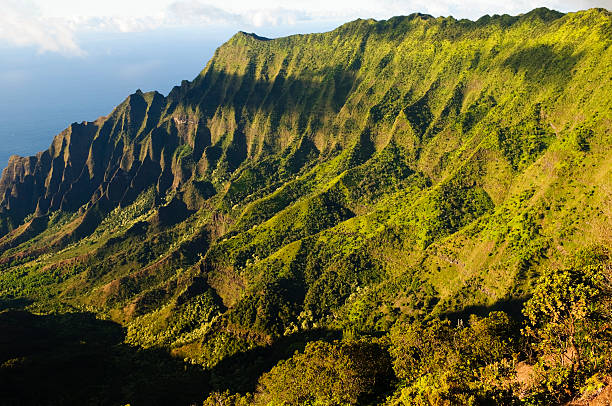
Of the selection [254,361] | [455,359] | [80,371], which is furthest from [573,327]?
[80,371]

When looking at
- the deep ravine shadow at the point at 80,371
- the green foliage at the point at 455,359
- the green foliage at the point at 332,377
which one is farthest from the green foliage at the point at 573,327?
the deep ravine shadow at the point at 80,371

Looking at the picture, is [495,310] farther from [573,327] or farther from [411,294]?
[573,327]

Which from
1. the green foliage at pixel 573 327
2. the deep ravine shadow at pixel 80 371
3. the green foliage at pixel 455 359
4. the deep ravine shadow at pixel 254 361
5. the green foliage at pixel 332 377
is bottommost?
the deep ravine shadow at pixel 254 361

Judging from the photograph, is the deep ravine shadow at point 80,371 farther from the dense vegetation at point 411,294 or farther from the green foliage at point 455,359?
the green foliage at point 455,359

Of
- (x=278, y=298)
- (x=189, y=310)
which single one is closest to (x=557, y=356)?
(x=278, y=298)

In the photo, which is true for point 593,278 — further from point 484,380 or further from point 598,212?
point 598,212

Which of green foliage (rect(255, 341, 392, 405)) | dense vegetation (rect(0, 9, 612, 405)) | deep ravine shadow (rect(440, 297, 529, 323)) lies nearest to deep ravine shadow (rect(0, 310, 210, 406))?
dense vegetation (rect(0, 9, 612, 405))

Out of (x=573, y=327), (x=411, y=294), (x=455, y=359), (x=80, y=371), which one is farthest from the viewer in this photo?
(x=411, y=294)

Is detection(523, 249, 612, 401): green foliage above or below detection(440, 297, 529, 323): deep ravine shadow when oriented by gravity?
above

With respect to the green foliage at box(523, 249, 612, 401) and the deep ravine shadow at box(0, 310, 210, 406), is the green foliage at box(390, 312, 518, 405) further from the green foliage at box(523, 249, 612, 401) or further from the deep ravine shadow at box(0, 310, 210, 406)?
the deep ravine shadow at box(0, 310, 210, 406)
